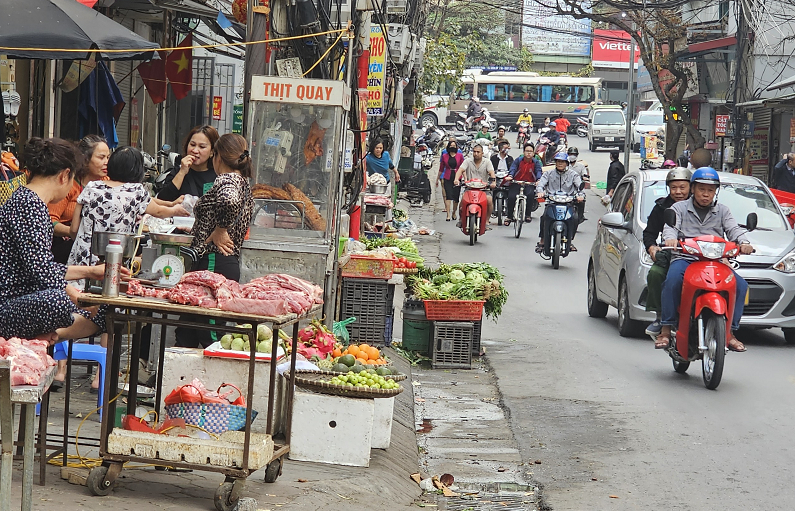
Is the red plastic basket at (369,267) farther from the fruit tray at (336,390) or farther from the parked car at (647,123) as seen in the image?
the parked car at (647,123)

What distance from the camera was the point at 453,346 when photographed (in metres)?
10.7

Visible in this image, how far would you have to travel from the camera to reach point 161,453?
18.0ft

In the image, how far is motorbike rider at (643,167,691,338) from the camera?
10.1 m

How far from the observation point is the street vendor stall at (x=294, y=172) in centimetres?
881

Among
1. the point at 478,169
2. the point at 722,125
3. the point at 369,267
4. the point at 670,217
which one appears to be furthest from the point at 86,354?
the point at 722,125

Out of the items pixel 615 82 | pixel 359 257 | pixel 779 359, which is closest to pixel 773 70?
pixel 779 359

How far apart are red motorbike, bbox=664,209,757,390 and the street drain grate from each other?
3389 mm

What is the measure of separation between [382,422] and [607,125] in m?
48.4

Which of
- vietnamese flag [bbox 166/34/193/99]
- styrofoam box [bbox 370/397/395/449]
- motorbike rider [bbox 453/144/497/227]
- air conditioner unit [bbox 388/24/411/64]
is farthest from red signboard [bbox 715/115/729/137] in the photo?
styrofoam box [bbox 370/397/395/449]

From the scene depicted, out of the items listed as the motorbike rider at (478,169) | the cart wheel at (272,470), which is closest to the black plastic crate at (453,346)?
the cart wheel at (272,470)

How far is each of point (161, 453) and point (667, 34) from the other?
30.3 metres

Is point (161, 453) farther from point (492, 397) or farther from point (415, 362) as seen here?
point (415, 362)

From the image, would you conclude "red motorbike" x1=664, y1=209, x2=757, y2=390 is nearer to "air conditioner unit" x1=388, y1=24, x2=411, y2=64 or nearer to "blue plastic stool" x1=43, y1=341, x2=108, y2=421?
"blue plastic stool" x1=43, y1=341, x2=108, y2=421

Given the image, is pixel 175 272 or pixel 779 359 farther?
pixel 779 359
